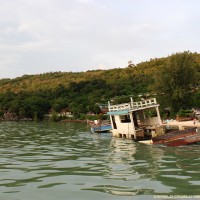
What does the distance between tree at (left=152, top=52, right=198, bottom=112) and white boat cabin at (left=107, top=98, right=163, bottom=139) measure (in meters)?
23.1

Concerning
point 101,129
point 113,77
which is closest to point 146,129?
point 101,129

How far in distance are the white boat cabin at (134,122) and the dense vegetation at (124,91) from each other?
23.4 meters

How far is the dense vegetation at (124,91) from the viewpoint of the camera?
55.9 meters

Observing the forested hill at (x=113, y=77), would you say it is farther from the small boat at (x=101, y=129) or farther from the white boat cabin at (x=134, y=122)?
the white boat cabin at (x=134, y=122)

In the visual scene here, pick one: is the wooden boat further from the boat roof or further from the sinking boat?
the boat roof

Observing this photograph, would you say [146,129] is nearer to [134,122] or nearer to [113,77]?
[134,122]

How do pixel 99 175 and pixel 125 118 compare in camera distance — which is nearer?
pixel 99 175

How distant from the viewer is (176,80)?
55.9 meters

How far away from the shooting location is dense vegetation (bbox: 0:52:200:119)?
55.9 m

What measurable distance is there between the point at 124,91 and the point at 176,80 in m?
33.4

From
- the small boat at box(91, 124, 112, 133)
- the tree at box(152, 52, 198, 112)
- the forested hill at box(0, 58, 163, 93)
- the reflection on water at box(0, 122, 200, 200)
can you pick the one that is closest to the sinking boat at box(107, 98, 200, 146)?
the reflection on water at box(0, 122, 200, 200)

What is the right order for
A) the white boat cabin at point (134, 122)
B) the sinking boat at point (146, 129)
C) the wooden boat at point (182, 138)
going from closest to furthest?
the wooden boat at point (182, 138)
the sinking boat at point (146, 129)
the white boat cabin at point (134, 122)

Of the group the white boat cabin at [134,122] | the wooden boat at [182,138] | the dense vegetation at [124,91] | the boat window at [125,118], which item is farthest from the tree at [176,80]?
the wooden boat at [182,138]

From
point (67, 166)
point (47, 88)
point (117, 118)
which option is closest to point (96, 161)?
point (67, 166)
